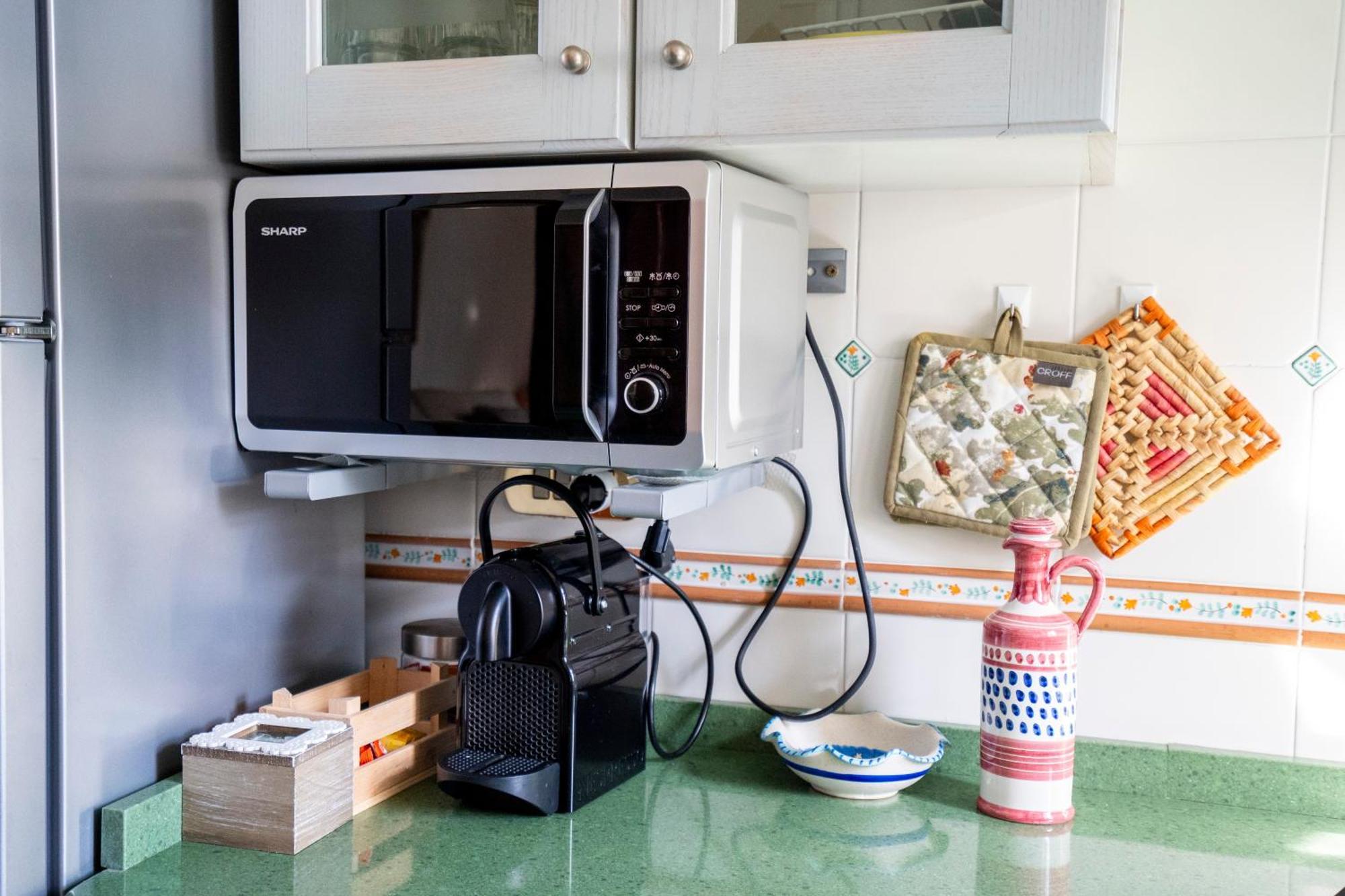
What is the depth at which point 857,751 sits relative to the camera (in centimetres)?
141

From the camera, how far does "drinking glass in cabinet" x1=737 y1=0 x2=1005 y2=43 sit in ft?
3.63

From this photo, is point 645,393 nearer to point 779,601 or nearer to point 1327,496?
point 779,601

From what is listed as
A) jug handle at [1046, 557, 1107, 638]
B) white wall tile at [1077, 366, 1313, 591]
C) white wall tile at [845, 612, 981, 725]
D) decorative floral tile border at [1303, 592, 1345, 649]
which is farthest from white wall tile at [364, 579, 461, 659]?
decorative floral tile border at [1303, 592, 1345, 649]

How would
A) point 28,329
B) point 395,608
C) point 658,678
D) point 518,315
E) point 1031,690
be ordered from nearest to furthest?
point 28,329 → point 518,315 → point 1031,690 → point 658,678 → point 395,608

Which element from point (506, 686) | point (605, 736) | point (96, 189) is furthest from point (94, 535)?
point (605, 736)

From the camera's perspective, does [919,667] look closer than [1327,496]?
No

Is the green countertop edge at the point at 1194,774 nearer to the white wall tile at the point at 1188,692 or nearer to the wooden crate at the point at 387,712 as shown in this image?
the white wall tile at the point at 1188,692

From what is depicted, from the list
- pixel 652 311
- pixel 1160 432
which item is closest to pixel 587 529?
pixel 652 311

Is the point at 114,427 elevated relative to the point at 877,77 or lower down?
lower down

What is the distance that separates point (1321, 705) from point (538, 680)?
0.91m

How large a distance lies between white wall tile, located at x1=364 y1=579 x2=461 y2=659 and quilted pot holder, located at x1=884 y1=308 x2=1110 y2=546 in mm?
648

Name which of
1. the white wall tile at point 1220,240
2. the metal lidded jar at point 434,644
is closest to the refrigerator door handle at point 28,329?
the metal lidded jar at point 434,644

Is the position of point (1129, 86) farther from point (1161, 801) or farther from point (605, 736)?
point (605, 736)

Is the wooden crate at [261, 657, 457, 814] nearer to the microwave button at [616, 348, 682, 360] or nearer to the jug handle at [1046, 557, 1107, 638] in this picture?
the microwave button at [616, 348, 682, 360]
